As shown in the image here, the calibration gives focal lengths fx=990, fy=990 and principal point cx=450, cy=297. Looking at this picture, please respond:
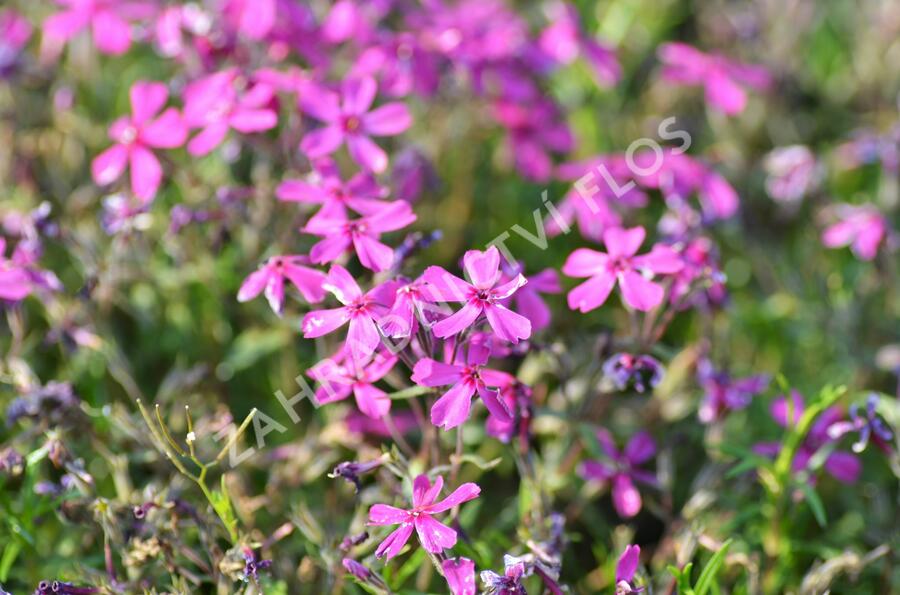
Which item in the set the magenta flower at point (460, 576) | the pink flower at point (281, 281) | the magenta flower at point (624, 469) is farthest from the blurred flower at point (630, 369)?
the pink flower at point (281, 281)

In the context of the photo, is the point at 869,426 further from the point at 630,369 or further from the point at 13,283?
the point at 13,283

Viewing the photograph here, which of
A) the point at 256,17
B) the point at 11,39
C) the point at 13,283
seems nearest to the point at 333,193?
the point at 13,283

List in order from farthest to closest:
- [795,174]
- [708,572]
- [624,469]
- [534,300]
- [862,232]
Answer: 1. [795,174]
2. [862,232]
3. [624,469]
4. [534,300]
5. [708,572]

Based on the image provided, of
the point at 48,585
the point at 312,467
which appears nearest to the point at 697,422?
the point at 312,467

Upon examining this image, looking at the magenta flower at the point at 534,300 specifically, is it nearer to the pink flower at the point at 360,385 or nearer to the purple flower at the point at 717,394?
the pink flower at the point at 360,385

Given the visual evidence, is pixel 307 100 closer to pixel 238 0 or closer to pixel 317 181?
pixel 317 181

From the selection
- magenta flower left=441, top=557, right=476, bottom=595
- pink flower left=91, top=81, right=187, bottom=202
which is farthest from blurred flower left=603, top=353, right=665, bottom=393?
pink flower left=91, top=81, right=187, bottom=202
